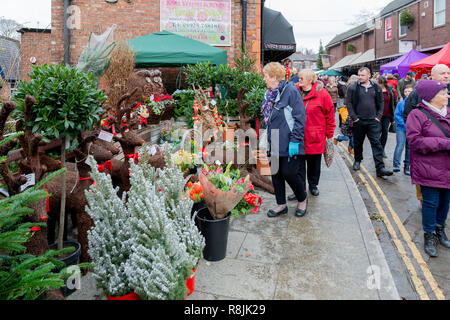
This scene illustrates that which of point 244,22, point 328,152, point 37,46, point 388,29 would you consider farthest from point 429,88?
point 388,29

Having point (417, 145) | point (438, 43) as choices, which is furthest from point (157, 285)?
point (438, 43)

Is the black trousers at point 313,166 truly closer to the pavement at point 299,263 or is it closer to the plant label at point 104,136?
the pavement at point 299,263

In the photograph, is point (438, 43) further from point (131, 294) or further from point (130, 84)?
point (131, 294)

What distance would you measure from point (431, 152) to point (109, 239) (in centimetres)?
346

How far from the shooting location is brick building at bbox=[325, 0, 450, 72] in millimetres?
20591

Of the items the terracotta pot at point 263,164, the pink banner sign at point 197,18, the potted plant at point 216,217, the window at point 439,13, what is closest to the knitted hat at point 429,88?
the potted plant at point 216,217

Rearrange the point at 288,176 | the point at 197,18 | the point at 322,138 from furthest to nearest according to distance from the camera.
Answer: the point at 197,18
the point at 322,138
the point at 288,176

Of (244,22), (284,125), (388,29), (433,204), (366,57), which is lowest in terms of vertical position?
(433,204)

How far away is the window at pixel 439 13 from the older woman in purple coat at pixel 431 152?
21.2 m

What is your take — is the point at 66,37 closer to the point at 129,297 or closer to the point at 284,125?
the point at 284,125

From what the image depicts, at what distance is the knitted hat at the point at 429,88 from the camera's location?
12.2 feet

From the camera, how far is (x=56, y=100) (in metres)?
2.63
